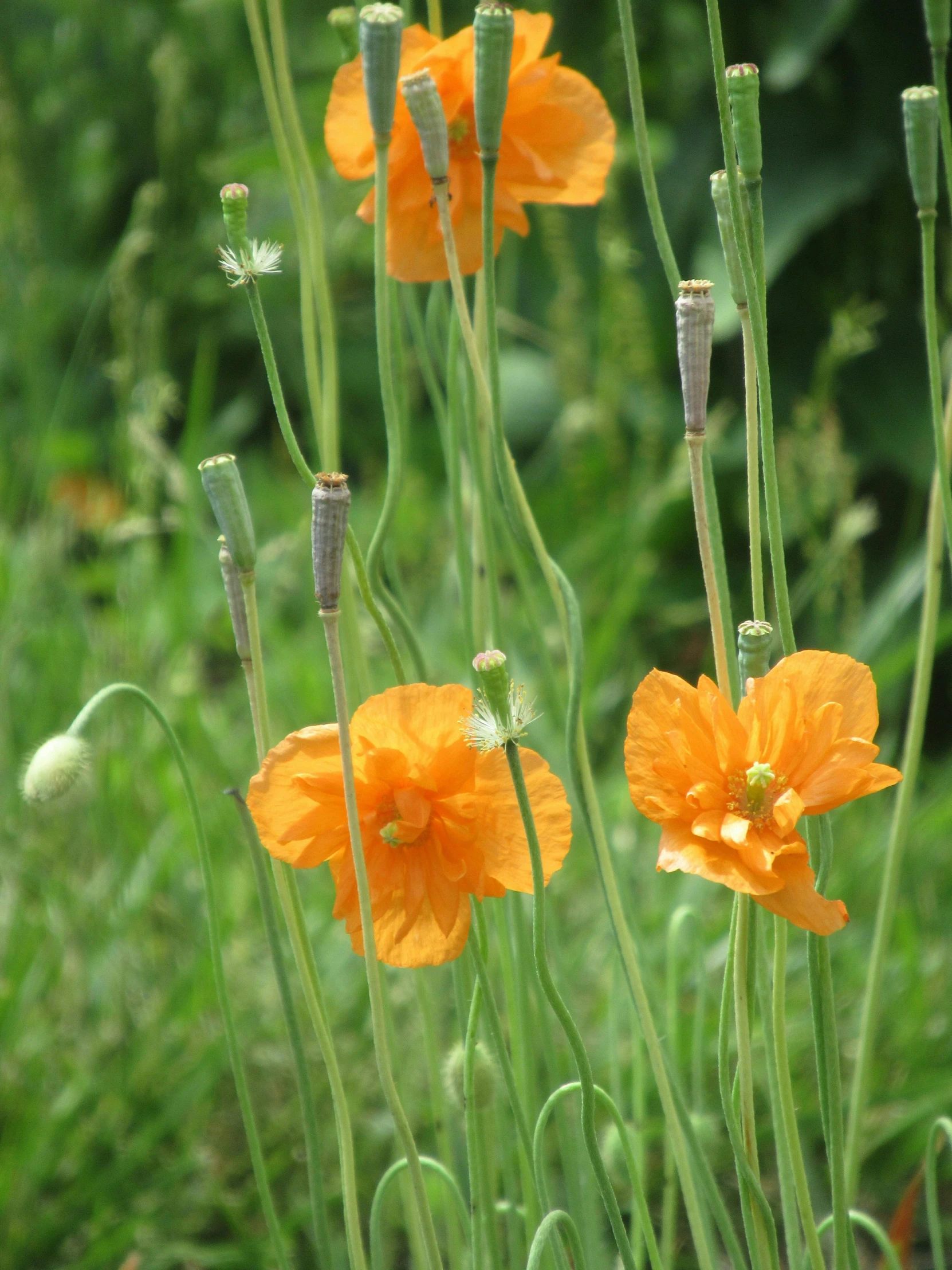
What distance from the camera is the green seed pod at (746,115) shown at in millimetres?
364

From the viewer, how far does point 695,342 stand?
365 mm

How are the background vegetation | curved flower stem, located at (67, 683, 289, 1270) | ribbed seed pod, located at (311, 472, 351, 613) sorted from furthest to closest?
the background vegetation, curved flower stem, located at (67, 683, 289, 1270), ribbed seed pod, located at (311, 472, 351, 613)

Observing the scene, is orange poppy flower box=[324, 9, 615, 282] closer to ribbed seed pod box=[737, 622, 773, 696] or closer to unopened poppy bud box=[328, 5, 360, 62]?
unopened poppy bud box=[328, 5, 360, 62]

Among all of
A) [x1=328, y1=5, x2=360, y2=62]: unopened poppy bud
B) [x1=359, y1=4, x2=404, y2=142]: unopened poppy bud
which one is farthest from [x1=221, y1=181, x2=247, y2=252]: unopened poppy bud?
[x1=328, y1=5, x2=360, y2=62]: unopened poppy bud

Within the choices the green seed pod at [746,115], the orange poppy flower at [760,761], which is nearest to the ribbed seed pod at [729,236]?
the green seed pod at [746,115]

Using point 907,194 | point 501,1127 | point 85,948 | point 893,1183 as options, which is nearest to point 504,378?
point 907,194

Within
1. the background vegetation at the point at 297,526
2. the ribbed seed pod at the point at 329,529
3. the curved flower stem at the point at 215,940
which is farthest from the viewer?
the background vegetation at the point at 297,526

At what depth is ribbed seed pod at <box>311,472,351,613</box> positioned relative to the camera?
33cm

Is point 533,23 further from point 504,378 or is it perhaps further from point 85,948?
point 504,378

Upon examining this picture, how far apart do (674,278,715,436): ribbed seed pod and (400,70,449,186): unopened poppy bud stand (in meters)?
0.08

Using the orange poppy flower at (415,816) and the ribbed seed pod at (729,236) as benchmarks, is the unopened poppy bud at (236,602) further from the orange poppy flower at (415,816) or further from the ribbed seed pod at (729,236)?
the ribbed seed pod at (729,236)

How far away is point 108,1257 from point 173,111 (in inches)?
36.5

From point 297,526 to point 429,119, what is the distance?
3.70 feet

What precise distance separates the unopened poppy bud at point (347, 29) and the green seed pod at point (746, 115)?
7.2 inches
